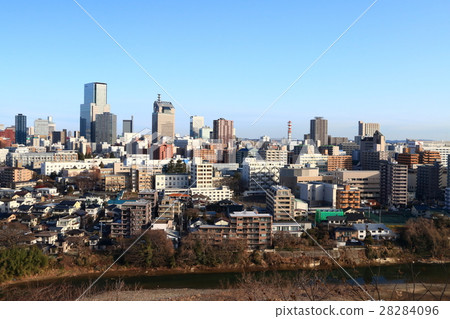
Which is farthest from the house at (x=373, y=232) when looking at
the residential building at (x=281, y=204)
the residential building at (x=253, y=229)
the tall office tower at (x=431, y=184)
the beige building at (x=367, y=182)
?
the tall office tower at (x=431, y=184)

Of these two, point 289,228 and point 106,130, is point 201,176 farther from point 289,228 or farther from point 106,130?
point 106,130

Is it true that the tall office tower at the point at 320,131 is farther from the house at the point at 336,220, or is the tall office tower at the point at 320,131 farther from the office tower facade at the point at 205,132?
the house at the point at 336,220

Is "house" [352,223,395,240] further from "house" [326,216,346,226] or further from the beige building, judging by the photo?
the beige building


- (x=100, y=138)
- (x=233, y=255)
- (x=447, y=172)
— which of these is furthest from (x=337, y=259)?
(x=100, y=138)

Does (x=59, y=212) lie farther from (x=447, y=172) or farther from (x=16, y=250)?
(x=447, y=172)

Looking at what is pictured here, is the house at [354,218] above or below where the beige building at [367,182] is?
below
